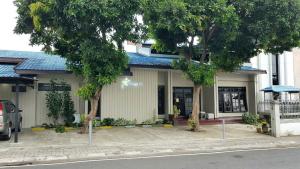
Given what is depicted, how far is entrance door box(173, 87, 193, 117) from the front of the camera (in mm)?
22352

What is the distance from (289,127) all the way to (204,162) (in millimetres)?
9044

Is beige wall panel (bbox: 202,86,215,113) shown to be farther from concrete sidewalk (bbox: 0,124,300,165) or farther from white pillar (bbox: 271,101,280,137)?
white pillar (bbox: 271,101,280,137)

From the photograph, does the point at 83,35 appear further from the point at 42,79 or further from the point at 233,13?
the point at 233,13

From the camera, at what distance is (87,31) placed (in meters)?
14.2

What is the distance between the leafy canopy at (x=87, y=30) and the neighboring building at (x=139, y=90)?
2.40 meters

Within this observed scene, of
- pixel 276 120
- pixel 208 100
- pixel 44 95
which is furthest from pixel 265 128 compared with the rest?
pixel 44 95

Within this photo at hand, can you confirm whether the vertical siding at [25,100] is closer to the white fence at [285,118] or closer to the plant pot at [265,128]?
the plant pot at [265,128]

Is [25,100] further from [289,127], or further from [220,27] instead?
[289,127]

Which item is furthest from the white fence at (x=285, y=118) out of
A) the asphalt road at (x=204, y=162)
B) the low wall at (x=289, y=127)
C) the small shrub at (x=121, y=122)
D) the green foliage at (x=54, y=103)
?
the green foliage at (x=54, y=103)

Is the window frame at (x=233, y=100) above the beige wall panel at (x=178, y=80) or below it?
below

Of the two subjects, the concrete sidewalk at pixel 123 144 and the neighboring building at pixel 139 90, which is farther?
the neighboring building at pixel 139 90

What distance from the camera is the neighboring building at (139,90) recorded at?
1792cm

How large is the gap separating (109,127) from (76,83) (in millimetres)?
3484

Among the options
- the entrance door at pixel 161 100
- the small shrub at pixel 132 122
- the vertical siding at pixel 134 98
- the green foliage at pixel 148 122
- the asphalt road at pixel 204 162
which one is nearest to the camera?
the asphalt road at pixel 204 162
